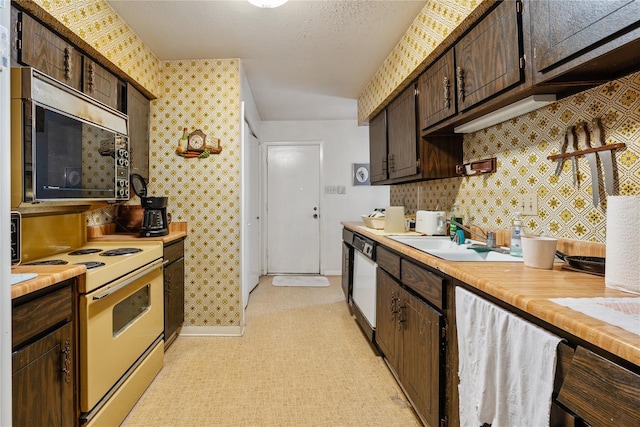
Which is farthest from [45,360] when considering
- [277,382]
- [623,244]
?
[623,244]

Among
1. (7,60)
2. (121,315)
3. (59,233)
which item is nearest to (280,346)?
(121,315)

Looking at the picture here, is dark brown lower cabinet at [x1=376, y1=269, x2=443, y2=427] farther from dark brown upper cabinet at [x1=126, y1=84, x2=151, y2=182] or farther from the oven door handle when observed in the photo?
dark brown upper cabinet at [x1=126, y1=84, x2=151, y2=182]

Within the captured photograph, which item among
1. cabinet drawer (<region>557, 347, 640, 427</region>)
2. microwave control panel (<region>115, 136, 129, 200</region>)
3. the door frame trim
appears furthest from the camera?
the door frame trim

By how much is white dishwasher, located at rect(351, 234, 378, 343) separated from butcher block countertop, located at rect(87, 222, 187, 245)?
147 centimetres

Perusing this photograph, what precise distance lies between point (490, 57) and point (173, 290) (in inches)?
98.9

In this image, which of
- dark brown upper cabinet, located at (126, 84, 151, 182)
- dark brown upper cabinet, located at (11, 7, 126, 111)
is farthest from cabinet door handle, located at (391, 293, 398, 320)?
dark brown upper cabinet, located at (11, 7, 126, 111)

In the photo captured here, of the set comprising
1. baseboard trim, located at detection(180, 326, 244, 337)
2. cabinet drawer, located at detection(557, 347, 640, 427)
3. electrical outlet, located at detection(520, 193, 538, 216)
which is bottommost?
baseboard trim, located at detection(180, 326, 244, 337)

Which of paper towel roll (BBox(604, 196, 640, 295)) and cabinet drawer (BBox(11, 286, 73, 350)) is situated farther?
cabinet drawer (BBox(11, 286, 73, 350))

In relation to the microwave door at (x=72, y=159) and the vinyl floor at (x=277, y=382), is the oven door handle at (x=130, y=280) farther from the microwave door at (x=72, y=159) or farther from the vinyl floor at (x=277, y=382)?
the vinyl floor at (x=277, y=382)

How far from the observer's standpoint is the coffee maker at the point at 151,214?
2373 mm

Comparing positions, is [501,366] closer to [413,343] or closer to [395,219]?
A: [413,343]

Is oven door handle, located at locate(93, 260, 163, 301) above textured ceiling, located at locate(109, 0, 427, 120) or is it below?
below

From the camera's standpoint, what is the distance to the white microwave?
129 centimetres

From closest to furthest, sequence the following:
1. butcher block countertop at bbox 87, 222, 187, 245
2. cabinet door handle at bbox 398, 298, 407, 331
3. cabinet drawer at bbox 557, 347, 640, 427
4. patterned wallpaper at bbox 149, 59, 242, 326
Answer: cabinet drawer at bbox 557, 347, 640, 427
cabinet door handle at bbox 398, 298, 407, 331
butcher block countertop at bbox 87, 222, 187, 245
patterned wallpaper at bbox 149, 59, 242, 326
